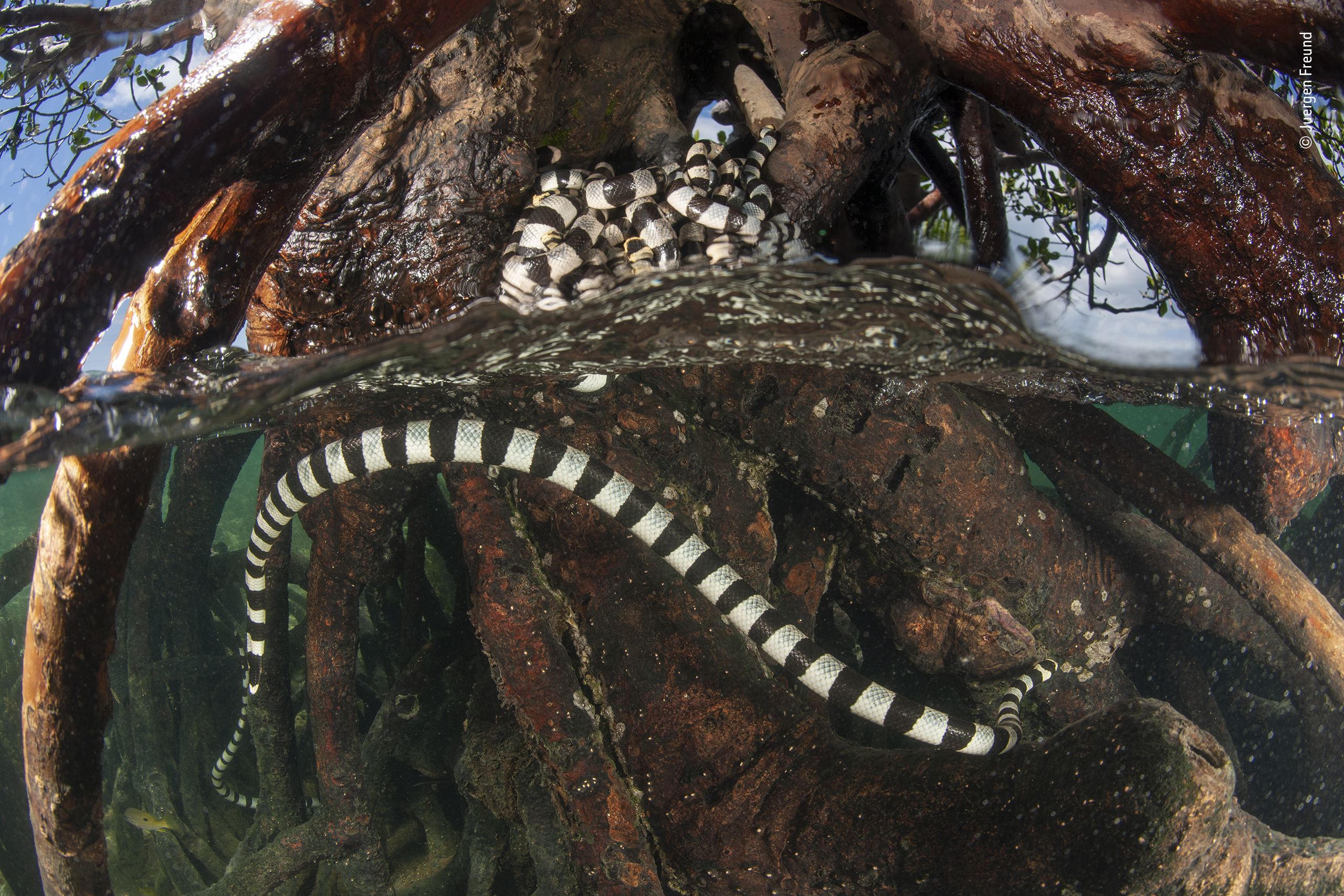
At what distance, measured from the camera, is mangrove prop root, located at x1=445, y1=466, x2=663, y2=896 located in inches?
96.3

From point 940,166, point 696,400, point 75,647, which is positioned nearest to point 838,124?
point 696,400

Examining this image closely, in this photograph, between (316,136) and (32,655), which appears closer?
(316,136)

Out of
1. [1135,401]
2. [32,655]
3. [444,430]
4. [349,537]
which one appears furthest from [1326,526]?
[32,655]

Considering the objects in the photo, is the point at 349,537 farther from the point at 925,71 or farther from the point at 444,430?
the point at 925,71

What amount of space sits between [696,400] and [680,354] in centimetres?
62

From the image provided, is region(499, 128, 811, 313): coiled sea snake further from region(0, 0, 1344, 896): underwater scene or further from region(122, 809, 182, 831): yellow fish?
region(122, 809, 182, 831): yellow fish

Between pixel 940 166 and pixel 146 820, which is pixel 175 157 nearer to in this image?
pixel 940 166

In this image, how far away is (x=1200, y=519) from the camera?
12.7 ft

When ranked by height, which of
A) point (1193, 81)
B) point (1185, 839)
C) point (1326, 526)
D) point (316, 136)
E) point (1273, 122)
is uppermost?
point (316, 136)

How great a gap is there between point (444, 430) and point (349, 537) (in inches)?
43.1

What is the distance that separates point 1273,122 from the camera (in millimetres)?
2098

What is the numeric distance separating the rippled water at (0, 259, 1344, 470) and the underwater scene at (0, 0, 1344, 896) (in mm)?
29

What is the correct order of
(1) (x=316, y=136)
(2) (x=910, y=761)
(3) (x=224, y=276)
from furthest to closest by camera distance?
(2) (x=910, y=761) < (3) (x=224, y=276) < (1) (x=316, y=136)

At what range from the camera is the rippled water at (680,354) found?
2.03 meters
